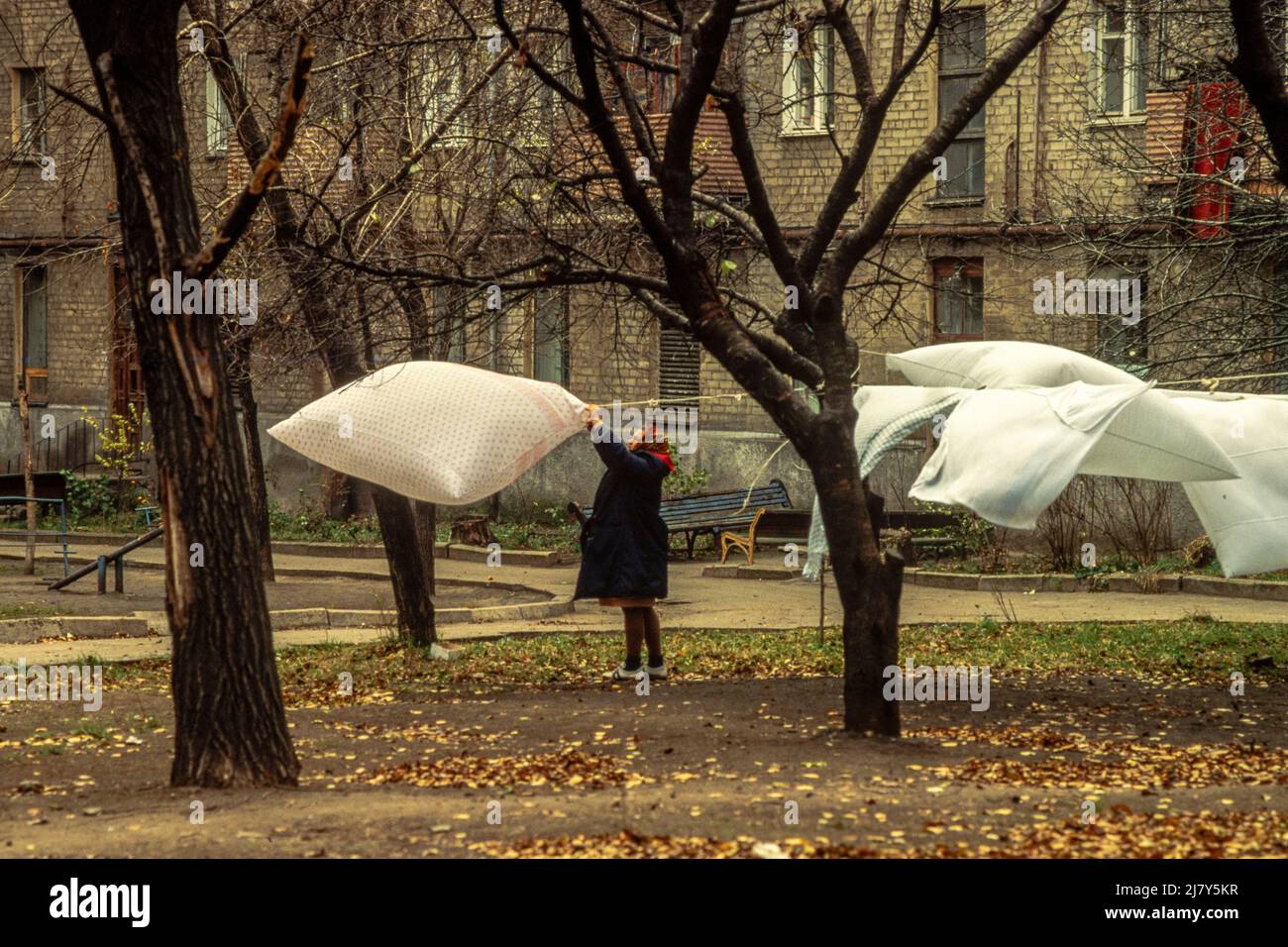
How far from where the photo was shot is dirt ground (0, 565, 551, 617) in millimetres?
16797

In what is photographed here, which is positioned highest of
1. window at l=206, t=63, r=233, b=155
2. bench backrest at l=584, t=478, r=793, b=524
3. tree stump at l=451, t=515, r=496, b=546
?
window at l=206, t=63, r=233, b=155

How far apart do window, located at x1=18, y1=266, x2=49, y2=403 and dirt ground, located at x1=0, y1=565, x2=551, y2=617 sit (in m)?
11.5

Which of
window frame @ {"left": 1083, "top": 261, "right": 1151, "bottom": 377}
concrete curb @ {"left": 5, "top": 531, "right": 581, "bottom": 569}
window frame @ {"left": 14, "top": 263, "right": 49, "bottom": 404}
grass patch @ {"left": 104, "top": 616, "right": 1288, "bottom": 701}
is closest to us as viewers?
grass patch @ {"left": 104, "top": 616, "right": 1288, "bottom": 701}

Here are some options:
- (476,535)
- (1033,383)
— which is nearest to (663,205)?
(1033,383)

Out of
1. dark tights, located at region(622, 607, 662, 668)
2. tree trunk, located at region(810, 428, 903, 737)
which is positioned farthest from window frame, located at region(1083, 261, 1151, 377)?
tree trunk, located at region(810, 428, 903, 737)

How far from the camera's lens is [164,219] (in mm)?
7926

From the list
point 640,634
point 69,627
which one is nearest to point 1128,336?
point 640,634

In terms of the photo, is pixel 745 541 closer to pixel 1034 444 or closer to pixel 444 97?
pixel 444 97

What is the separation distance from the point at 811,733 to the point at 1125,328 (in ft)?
31.0

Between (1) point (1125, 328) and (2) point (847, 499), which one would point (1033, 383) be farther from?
(1) point (1125, 328)

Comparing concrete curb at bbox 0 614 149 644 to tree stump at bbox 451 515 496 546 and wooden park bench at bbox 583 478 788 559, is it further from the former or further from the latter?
wooden park bench at bbox 583 478 788 559

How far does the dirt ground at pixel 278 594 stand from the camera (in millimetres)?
16797

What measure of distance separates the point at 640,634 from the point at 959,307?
14.9 meters

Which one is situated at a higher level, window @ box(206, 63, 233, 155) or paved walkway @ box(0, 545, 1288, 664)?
window @ box(206, 63, 233, 155)
